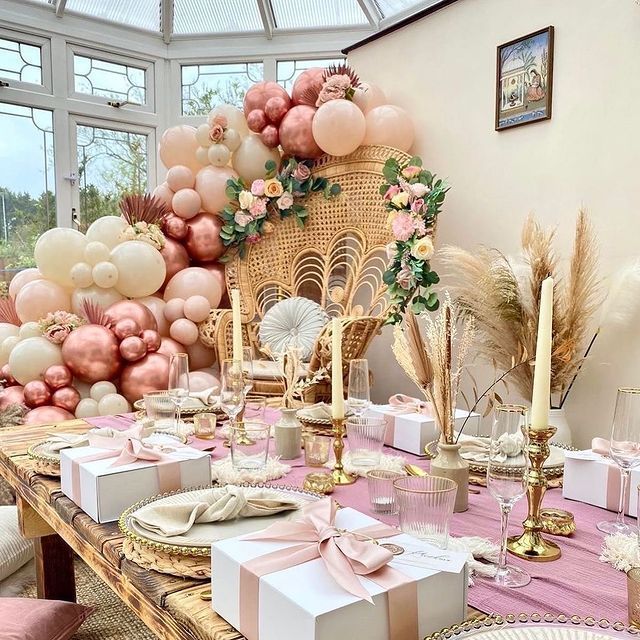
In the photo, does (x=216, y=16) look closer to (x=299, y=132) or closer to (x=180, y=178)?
(x=180, y=178)

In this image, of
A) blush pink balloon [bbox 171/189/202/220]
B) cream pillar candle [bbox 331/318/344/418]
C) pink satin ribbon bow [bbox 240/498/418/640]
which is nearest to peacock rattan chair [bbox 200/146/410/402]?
blush pink balloon [bbox 171/189/202/220]

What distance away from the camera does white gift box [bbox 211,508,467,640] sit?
55cm

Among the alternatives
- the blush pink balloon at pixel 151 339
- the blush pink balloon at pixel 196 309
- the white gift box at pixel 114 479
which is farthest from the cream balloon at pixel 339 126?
the white gift box at pixel 114 479

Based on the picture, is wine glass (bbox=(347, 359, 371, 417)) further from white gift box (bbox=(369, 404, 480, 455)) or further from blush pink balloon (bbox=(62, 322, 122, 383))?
blush pink balloon (bbox=(62, 322, 122, 383))

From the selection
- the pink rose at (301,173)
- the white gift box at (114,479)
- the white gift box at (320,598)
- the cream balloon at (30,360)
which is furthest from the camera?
the pink rose at (301,173)

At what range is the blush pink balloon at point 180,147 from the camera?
3.69 m

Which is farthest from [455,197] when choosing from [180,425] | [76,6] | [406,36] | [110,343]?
[76,6]

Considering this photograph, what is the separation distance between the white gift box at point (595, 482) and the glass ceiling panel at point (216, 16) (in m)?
4.69

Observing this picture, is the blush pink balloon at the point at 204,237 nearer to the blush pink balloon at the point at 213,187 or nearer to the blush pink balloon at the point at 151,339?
the blush pink balloon at the point at 213,187

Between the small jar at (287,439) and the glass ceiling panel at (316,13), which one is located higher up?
the glass ceiling panel at (316,13)

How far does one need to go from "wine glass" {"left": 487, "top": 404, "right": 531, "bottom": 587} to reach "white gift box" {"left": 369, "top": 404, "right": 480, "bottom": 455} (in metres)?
0.51

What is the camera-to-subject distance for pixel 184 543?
0.79 meters

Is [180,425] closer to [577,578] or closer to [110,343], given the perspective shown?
[577,578]

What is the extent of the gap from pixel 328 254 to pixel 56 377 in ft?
4.99
